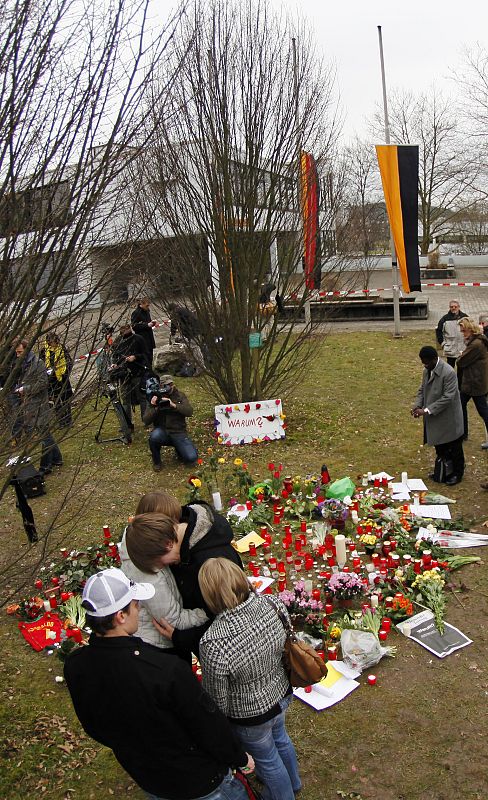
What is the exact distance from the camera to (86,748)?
396 centimetres

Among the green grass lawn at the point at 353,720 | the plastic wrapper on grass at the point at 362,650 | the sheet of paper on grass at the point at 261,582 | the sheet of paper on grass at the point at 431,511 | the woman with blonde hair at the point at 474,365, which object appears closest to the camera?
the green grass lawn at the point at 353,720

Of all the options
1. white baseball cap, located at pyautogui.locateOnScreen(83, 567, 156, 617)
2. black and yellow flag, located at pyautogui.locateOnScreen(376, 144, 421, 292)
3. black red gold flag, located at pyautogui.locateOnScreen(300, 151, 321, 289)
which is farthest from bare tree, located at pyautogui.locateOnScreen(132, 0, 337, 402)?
white baseball cap, located at pyautogui.locateOnScreen(83, 567, 156, 617)

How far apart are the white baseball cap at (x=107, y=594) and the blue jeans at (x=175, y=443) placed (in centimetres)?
605

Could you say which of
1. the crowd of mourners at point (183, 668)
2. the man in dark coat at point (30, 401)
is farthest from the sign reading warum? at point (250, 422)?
the crowd of mourners at point (183, 668)

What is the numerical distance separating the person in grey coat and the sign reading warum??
2626 millimetres

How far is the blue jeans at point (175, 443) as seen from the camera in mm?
8570

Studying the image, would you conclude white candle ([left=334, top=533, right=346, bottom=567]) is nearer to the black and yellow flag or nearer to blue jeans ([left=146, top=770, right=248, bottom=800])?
blue jeans ([left=146, top=770, right=248, bottom=800])

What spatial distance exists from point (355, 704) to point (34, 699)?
2286mm

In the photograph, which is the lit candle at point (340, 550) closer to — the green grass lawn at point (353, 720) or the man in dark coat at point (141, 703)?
the green grass lawn at point (353, 720)

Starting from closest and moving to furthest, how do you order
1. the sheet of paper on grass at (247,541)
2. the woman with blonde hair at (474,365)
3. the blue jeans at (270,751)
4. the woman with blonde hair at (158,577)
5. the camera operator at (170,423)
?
the blue jeans at (270,751)
the woman with blonde hair at (158,577)
the sheet of paper on grass at (247,541)
the woman with blonde hair at (474,365)
the camera operator at (170,423)

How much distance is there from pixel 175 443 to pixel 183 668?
6.20 meters

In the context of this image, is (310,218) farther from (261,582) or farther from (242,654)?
(242,654)

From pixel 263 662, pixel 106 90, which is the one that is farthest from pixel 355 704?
pixel 106 90

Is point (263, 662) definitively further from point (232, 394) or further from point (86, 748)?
point (232, 394)
